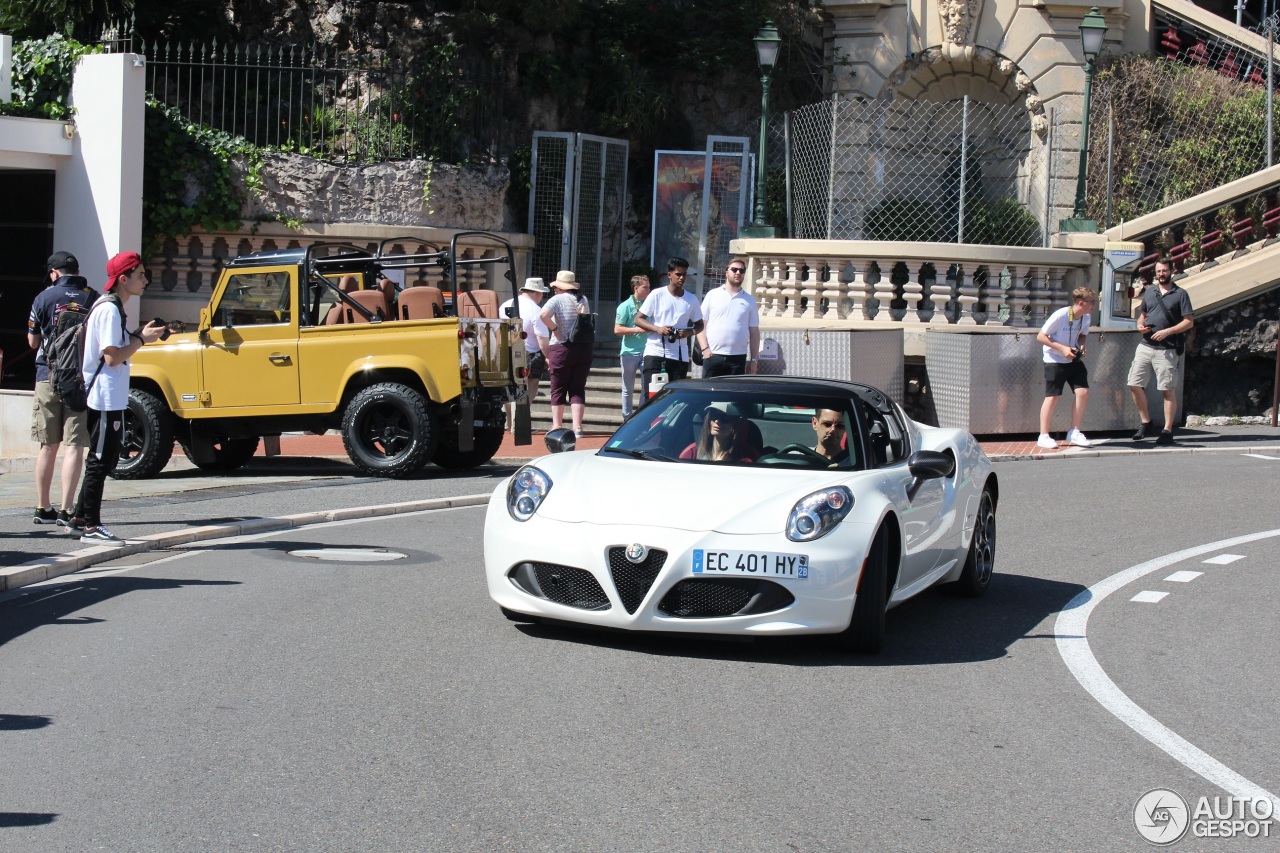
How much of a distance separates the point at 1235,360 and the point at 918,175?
4637 mm

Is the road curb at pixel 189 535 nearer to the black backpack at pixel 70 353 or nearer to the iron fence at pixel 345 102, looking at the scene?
the black backpack at pixel 70 353

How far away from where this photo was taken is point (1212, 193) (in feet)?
64.6

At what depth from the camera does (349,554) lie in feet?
33.3

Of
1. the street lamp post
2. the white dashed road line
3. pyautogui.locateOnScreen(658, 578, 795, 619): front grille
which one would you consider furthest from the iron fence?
pyautogui.locateOnScreen(658, 578, 795, 619): front grille

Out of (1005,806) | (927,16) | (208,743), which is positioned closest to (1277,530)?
(1005,806)

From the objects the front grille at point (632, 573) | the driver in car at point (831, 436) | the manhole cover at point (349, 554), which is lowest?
the manhole cover at point (349, 554)

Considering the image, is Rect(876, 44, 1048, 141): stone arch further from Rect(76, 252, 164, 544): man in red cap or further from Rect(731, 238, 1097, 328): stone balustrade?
Rect(76, 252, 164, 544): man in red cap

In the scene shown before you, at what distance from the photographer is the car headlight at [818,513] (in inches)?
282

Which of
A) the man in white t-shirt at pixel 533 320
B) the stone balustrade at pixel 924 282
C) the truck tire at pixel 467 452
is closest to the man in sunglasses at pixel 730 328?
the man in white t-shirt at pixel 533 320

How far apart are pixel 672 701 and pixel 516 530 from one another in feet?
4.55

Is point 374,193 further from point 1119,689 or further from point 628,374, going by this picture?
point 1119,689

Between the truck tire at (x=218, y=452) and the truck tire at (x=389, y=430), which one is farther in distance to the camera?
the truck tire at (x=218, y=452)

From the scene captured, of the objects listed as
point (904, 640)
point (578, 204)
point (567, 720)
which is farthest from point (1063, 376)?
point (567, 720)

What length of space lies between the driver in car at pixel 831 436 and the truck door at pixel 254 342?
7.47m
